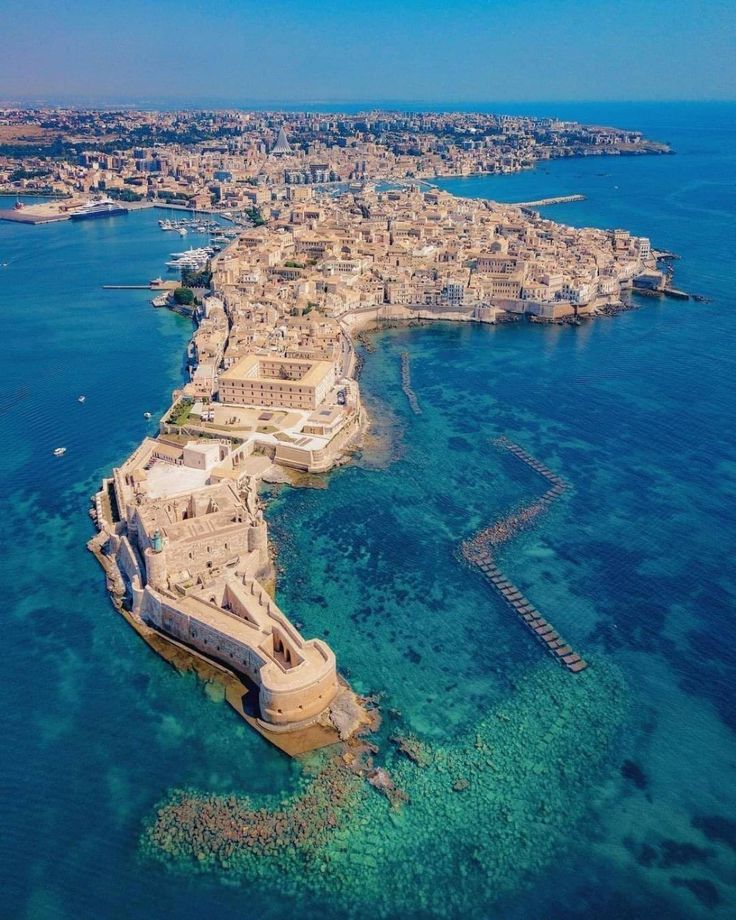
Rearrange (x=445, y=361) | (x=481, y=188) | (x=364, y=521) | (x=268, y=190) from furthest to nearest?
(x=481, y=188), (x=268, y=190), (x=445, y=361), (x=364, y=521)

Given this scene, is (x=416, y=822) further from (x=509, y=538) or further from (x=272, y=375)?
(x=272, y=375)

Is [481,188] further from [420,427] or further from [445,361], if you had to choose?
[420,427]

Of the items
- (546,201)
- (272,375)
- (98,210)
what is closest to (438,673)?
(272,375)

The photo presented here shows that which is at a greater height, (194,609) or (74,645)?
(194,609)

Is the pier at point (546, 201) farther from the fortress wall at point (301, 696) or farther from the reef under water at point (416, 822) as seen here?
the reef under water at point (416, 822)

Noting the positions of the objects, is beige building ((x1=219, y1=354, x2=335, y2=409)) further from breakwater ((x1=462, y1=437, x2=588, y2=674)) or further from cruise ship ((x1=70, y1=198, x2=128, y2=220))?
cruise ship ((x1=70, y1=198, x2=128, y2=220))

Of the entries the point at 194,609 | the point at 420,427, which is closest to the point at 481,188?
the point at 420,427

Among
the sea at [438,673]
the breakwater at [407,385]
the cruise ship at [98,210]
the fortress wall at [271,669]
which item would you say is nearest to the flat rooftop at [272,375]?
the sea at [438,673]
